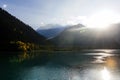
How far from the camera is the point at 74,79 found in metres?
57.4

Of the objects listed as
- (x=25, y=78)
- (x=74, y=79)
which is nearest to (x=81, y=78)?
(x=74, y=79)

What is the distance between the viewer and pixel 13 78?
5894 centimetres

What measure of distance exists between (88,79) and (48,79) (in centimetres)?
1053

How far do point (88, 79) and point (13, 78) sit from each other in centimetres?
2028

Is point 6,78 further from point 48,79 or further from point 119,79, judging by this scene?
point 119,79

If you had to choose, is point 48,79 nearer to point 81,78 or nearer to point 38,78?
point 38,78

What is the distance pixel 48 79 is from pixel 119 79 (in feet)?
61.1

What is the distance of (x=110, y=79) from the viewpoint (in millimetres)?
57844

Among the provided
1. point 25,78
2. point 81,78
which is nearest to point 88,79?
point 81,78

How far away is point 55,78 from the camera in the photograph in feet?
190

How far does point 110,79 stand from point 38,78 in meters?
19.4

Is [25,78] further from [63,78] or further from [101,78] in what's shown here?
[101,78]

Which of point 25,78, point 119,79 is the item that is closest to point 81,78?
point 119,79

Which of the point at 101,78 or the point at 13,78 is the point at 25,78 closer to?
the point at 13,78
